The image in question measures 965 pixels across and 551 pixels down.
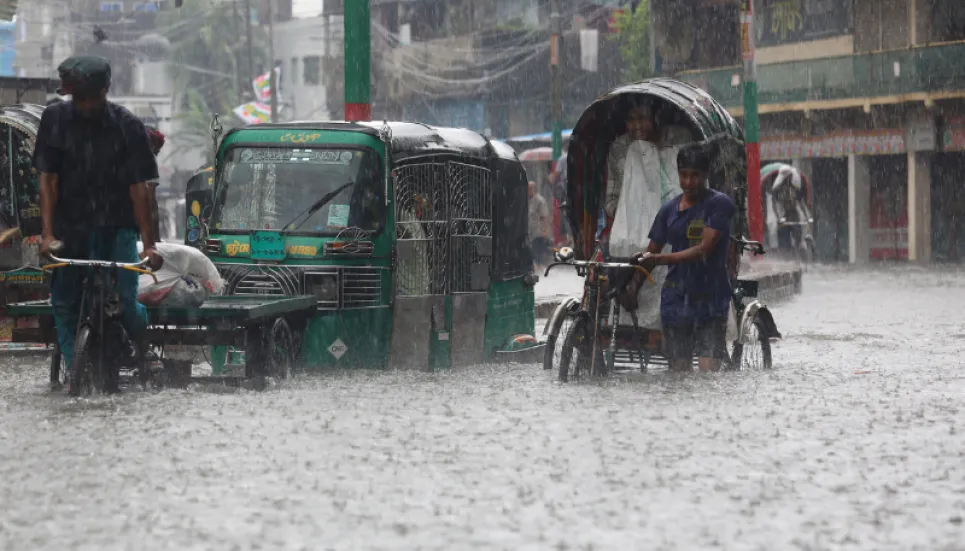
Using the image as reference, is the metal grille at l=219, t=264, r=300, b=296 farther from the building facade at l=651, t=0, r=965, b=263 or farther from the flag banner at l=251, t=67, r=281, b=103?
the flag banner at l=251, t=67, r=281, b=103

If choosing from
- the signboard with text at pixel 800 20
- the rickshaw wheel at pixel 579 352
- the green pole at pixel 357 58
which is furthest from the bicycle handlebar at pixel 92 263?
the signboard with text at pixel 800 20

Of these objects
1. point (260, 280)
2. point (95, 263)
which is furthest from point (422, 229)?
point (95, 263)

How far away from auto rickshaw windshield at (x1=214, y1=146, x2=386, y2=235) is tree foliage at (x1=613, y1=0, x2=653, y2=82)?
119 feet

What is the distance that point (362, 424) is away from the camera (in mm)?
8289

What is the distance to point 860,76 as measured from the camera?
125 feet

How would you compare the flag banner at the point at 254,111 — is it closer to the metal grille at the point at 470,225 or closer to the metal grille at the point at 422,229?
the metal grille at the point at 470,225

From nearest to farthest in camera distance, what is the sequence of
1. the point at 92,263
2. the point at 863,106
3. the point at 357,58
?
the point at 92,263
the point at 357,58
the point at 863,106

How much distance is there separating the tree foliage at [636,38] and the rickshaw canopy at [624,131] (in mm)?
35557

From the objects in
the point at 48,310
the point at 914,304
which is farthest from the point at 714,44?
the point at 48,310

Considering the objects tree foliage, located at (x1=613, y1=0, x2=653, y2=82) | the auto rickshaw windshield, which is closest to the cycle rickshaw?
the auto rickshaw windshield

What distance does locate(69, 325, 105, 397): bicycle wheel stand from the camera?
8.89 meters

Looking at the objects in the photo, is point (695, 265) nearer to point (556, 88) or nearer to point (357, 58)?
point (357, 58)

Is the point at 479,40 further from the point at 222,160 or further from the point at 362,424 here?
the point at 362,424

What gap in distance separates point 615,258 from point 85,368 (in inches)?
167
